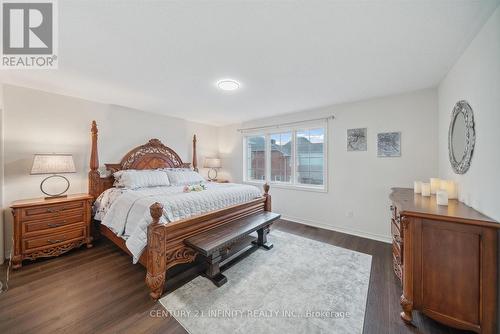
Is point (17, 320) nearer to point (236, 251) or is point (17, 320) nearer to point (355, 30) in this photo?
point (236, 251)

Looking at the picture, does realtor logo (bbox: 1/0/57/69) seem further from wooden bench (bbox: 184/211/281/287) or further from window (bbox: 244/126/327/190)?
window (bbox: 244/126/327/190)

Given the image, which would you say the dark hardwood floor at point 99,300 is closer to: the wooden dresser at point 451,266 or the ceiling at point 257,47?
the wooden dresser at point 451,266

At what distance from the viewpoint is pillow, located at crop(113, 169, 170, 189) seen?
Answer: 10.3 ft

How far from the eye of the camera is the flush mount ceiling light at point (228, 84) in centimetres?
254

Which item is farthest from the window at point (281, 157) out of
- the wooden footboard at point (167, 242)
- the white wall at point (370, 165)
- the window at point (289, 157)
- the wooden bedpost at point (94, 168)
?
the wooden bedpost at point (94, 168)

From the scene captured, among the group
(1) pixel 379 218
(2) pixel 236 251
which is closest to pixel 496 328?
(1) pixel 379 218

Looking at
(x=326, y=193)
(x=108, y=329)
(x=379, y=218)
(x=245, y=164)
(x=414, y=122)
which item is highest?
(x=414, y=122)

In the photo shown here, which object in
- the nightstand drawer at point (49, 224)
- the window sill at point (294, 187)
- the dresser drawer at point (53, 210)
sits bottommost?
the nightstand drawer at point (49, 224)

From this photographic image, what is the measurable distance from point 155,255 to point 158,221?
0.32 meters

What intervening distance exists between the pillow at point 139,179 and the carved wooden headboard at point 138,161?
0.69 feet

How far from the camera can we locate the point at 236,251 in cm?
273

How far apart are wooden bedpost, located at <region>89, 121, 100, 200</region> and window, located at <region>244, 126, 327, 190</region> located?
3.12 m

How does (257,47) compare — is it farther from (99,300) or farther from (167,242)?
(99,300)

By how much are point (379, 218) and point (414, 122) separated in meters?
1.58
